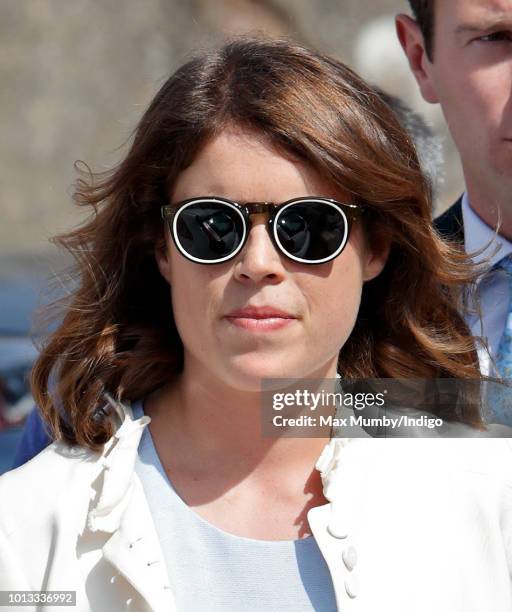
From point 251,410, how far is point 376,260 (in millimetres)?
375

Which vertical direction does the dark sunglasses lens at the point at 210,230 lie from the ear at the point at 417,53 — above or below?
below

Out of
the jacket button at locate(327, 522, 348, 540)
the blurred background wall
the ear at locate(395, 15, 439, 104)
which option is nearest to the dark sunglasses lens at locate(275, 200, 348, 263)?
the jacket button at locate(327, 522, 348, 540)

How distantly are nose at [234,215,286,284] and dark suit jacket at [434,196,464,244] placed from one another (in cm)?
74

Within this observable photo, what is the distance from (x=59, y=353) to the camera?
6.30ft

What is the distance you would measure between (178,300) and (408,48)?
1.17 m

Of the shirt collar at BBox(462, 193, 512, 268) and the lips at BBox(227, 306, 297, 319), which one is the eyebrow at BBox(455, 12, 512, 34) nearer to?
the shirt collar at BBox(462, 193, 512, 268)

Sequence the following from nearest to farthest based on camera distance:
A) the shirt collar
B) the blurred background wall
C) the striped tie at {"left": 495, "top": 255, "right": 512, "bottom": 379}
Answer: the striped tie at {"left": 495, "top": 255, "right": 512, "bottom": 379}, the shirt collar, the blurred background wall

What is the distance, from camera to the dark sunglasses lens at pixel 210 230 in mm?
1616

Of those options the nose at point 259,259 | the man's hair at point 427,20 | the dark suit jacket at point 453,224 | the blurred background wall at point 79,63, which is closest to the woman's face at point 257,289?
the nose at point 259,259

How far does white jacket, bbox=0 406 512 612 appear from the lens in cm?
159

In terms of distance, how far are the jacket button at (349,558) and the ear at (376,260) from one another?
20.3 inches

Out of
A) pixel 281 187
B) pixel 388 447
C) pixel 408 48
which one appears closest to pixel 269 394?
pixel 388 447

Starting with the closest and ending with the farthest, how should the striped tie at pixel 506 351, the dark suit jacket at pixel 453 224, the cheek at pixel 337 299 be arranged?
the cheek at pixel 337 299
the striped tie at pixel 506 351
the dark suit jacket at pixel 453 224

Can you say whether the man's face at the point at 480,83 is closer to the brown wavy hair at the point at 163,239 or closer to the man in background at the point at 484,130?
the man in background at the point at 484,130
